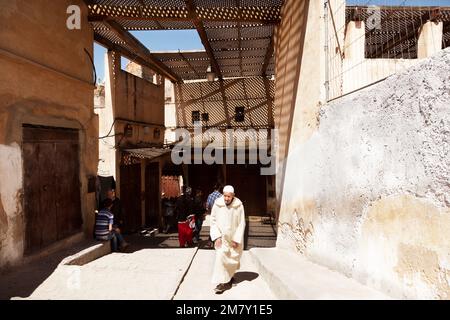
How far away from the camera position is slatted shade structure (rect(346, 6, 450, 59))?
9.10 m

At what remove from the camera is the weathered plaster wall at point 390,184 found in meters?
2.66

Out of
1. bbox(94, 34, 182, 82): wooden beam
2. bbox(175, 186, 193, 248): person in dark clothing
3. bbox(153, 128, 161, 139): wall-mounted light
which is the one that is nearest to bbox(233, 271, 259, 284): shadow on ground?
bbox(175, 186, 193, 248): person in dark clothing

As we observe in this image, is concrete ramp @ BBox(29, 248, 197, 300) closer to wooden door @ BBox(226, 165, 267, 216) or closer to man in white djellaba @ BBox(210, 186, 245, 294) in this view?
man in white djellaba @ BBox(210, 186, 245, 294)

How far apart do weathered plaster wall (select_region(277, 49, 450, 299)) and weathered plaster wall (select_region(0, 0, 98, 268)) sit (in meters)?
4.18

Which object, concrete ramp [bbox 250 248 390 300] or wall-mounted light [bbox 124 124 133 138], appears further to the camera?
wall-mounted light [bbox 124 124 133 138]

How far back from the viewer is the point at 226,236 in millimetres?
5000

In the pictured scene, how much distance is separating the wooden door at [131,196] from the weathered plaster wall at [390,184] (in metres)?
7.04

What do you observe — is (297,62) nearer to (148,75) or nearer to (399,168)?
(399,168)

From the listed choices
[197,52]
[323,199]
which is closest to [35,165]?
[323,199]

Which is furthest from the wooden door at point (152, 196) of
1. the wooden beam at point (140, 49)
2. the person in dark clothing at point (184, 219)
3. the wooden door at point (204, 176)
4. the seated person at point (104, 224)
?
the seated person at point (104, 224)

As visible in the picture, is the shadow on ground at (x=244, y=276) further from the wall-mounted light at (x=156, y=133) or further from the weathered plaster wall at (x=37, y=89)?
the wall-mounted light at (x=156, y=133)

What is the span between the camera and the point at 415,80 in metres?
2.99

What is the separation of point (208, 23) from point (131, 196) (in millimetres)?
5745

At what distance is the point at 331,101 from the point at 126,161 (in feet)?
25.1
